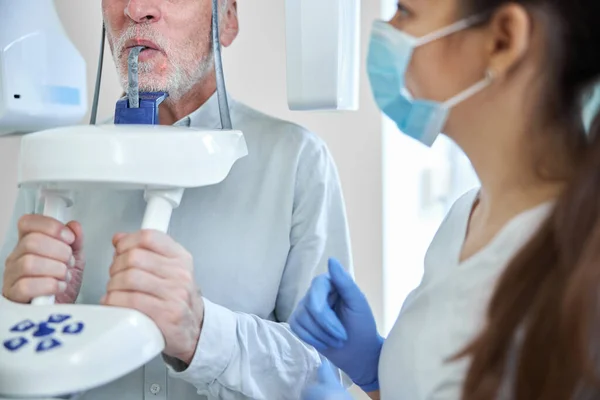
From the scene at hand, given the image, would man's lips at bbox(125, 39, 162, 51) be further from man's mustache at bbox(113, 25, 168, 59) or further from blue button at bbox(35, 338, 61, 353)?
blue button at bbox(35, 338, 61, 353)

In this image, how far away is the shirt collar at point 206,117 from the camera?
964mm

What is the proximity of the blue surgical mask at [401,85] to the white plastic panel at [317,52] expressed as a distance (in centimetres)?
14

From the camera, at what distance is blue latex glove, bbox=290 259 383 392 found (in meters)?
0.74

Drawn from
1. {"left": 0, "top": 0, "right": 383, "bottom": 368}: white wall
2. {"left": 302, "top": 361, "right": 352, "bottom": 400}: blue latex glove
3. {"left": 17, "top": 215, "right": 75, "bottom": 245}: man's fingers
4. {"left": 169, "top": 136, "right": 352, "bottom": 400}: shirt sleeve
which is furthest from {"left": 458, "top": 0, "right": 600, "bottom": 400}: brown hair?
{"left": 0, "top": 0, "right": 383, "bottom": 368}: white wall

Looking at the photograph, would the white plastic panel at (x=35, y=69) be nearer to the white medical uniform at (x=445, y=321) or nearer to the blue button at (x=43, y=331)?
the blue button at (x=43, y=331)

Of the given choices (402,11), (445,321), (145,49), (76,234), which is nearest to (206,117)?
(145,49)

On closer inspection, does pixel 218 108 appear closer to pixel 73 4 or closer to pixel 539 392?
pixel 73 4

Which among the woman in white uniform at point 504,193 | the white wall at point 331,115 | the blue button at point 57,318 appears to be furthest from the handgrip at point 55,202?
the white wall at point 331,115

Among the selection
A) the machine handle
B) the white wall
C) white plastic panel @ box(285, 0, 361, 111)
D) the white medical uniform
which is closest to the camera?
the white medical uniform

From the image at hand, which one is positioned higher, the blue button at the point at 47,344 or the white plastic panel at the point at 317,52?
the white plastic panel at the point at 317,52

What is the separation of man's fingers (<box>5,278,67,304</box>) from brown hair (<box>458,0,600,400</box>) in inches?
15.7

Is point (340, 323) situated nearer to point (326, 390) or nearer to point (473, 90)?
point (326, 390)

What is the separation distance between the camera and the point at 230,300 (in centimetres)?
89

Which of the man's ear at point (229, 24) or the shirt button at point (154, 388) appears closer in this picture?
the shirt button at point (154, 388)
